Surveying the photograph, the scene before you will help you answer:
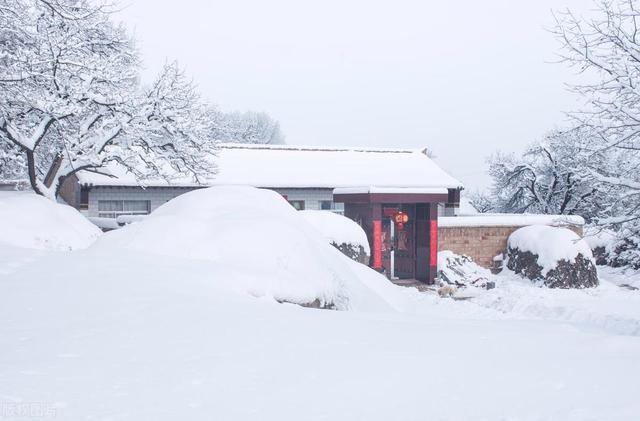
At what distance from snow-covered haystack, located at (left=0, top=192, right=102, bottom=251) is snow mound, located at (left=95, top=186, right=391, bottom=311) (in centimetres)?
246

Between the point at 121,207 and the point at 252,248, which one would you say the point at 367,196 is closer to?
the point at 121,207

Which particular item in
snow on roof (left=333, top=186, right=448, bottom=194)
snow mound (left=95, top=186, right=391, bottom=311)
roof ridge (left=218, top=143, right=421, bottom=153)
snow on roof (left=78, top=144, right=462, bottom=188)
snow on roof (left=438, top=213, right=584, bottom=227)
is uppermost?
roof ridge (left=218, top=143, right=421, bottom=153)

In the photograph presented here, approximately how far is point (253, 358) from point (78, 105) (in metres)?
11.9

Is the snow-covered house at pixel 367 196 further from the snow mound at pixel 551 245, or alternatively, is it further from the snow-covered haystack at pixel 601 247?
the snow-covered haystack at pixel 601 247

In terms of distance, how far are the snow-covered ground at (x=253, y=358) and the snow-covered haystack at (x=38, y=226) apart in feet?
11.7

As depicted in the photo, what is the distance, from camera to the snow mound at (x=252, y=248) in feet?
21.6

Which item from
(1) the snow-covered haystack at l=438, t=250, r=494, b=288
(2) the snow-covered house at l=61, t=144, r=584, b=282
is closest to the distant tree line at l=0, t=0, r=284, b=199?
(2) the snow-covered house at l=61, t=144, r=584, b=282

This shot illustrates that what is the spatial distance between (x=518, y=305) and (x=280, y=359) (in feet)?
36.9

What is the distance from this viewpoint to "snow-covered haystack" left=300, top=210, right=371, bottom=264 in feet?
45.3

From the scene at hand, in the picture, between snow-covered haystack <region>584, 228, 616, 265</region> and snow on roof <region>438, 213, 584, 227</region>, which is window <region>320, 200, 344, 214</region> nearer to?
snow on roof <region>438, 213, 584, 227</region>

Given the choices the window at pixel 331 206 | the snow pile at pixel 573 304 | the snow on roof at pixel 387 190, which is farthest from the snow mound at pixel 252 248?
the window at pixel 331 206

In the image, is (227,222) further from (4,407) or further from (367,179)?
(367,179)

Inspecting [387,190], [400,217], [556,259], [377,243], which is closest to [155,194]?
[377,243]

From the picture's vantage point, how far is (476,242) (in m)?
19.7
